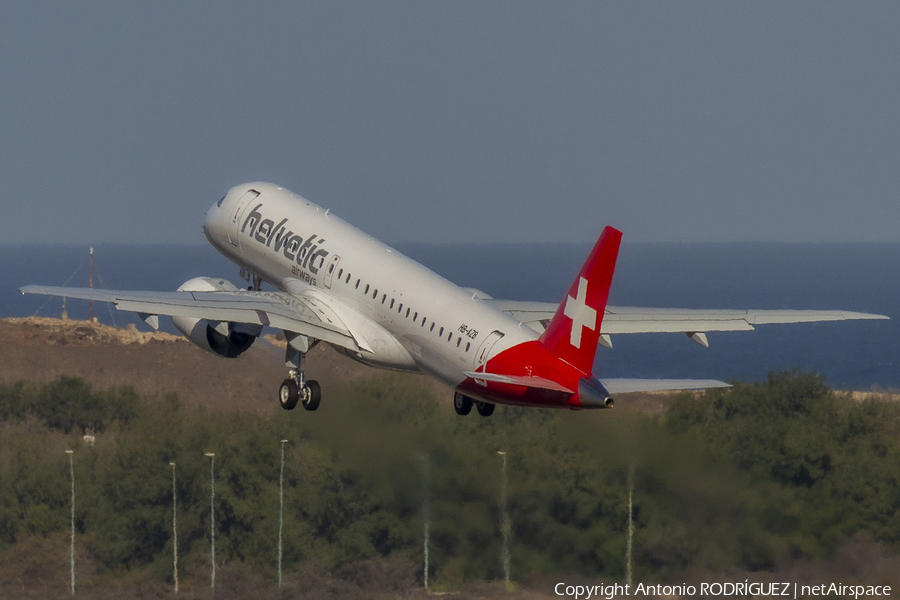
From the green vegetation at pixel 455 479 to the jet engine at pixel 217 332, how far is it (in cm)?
998

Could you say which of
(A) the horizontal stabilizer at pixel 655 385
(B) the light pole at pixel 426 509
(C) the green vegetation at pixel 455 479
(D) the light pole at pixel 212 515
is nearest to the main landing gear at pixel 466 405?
(A) the horizontal stabilizer at pixel 655 385

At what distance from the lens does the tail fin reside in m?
39.8

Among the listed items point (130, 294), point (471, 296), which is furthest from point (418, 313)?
point (130, 294)

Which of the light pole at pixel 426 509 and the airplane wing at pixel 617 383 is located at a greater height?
the airplane wing at pixel 617 383

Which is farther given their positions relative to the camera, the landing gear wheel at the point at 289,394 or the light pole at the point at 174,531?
the light pole at the point at 174,531

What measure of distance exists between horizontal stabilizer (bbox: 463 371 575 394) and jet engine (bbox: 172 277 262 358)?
1320 centimetres

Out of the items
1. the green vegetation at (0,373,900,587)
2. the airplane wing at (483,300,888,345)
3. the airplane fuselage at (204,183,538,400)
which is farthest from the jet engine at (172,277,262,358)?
the green vegetation at (0,373,900,587)

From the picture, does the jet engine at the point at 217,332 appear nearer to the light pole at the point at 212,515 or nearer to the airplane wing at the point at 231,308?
the airplane wing at the point at 231,308

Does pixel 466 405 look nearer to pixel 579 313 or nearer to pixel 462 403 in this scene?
pixel 462 403

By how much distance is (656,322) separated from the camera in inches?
1928

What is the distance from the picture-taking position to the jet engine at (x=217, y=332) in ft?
171

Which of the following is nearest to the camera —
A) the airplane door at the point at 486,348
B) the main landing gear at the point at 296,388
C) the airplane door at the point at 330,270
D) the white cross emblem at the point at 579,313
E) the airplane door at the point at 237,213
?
the white cross emblem at the point at 579,313

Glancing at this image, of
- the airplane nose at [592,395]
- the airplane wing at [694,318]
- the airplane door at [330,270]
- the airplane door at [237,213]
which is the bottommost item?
the airplane nose at [592,395]

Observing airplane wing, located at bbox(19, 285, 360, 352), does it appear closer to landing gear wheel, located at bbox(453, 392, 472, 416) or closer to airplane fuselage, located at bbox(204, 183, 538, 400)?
airplane fuselage, located at bbox(204, 183, 538, 400)
